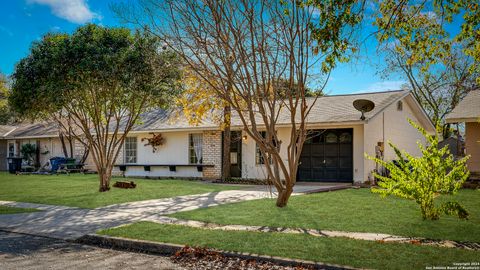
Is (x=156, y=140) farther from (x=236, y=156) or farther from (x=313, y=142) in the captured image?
(x=313, y=142)

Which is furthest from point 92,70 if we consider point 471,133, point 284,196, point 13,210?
point 471,133

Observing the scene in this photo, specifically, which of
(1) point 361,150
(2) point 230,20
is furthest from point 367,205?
(1) point 361,150

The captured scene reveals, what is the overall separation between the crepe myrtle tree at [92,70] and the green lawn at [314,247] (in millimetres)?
6760

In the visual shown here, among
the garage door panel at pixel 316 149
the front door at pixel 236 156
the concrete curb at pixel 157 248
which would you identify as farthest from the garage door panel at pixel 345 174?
the concrete curb at pixel 157 248

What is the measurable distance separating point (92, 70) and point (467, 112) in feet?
43.0

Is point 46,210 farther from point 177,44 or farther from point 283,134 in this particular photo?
point 283,134

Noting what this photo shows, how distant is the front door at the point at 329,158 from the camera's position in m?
18.7

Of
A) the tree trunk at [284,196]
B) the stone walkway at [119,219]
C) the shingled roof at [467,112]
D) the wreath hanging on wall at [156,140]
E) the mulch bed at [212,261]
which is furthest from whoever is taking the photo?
the wreath hanging on wall at [156,140]

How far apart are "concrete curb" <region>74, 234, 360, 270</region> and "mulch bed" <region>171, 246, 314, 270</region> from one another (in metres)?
0.06

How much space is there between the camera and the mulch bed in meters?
5.71

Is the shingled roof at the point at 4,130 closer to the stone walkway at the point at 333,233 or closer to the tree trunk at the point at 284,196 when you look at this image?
the tree trunk at the point at 284,196

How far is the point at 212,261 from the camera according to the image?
19.8 feet

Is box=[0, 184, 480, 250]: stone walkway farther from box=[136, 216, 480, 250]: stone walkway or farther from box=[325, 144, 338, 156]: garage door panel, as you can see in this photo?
box=[325, 144, 338, 156]: garage door panel

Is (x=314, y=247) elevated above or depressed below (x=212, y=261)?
above
